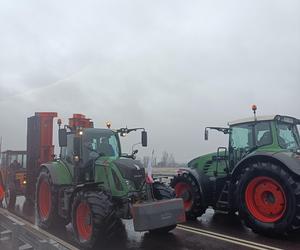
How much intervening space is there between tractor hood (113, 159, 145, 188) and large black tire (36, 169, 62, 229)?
2.30 meters

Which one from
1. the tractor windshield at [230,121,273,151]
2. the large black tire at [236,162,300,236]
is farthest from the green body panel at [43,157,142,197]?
the tractor windshield at [230,121,273,151]

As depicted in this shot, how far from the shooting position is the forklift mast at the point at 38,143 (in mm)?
12859

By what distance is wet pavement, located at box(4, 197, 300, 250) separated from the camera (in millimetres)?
7863

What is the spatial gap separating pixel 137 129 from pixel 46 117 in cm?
405

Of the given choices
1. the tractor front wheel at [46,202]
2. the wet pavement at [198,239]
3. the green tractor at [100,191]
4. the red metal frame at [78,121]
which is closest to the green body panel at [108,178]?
the green tractor at [100,191]

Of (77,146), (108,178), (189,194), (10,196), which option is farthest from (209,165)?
(10,196)

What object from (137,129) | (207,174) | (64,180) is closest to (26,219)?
(64,180)

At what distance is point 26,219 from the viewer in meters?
11.6

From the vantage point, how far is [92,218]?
25.6 feet

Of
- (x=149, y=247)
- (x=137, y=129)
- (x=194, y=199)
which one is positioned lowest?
(x=149, y=247)

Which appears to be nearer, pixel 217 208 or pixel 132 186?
pixel 132 186

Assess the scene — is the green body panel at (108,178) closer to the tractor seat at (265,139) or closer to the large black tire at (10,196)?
the tractor seat at (265,139)

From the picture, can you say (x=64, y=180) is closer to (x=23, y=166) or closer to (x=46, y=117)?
(x=46, y=117)

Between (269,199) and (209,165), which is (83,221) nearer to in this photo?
(269,199)
